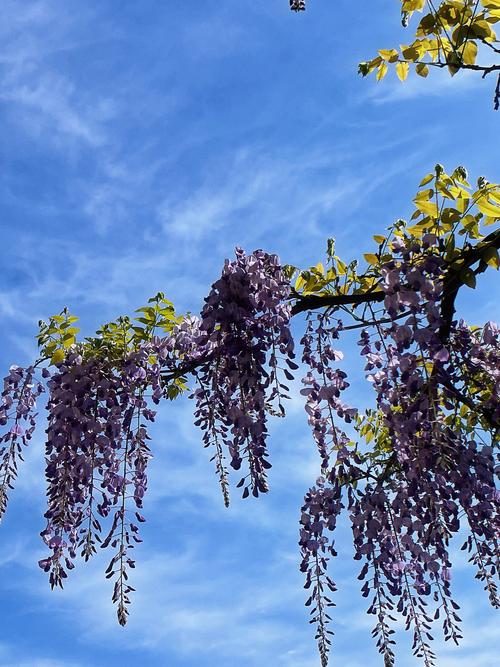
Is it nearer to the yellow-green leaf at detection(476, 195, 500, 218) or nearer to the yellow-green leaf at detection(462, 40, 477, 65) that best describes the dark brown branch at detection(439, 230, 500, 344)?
the yellow-green leaf at detection(476, 195, 500, 218)

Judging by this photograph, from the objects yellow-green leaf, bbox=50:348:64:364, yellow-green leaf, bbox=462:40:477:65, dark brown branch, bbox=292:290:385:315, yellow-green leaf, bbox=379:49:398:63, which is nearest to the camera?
yellow-green leaf, bbox=462:40:477:65

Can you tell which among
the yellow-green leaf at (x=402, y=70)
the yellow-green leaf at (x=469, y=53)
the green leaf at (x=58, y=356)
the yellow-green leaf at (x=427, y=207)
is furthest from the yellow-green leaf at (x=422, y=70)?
the green leaf at (x=58, y=356)

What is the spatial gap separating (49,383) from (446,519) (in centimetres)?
247

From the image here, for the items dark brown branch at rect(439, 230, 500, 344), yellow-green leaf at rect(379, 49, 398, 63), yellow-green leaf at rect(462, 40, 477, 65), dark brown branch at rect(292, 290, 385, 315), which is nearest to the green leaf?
dark brown branch at rect(292, 290, 385, 315)

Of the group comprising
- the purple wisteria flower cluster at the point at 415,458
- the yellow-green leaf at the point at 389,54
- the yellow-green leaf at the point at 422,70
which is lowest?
the purple wisteria flower cluster at the point at 415,458

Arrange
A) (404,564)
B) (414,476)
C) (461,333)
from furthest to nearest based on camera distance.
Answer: (404,564), (461,333), (414,476)

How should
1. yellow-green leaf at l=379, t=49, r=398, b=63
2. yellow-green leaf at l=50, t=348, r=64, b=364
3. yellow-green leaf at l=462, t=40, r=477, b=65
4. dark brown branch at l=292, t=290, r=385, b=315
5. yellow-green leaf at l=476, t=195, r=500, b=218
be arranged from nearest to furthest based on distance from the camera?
yellow-green leaf at l=462, t=40, r=477, b=65 → yellow-green leaf at l=476, t=195, r=500, b=218 → yellow-green leaf at l=379, t=49, r=398, b=63 → dark brown branch at l=292, t=290, r=385, b=315 → yellow-green leaf at l=50, t=348, r=64, b=364

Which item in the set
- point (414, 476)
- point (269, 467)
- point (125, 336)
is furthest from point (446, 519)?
point (125, 336)

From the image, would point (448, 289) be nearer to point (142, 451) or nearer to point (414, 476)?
point (414, 476)

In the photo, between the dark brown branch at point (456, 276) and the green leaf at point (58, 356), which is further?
the green leaf at point (58, 356)

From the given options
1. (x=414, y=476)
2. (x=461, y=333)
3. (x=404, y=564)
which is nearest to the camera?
(x=414, y=476)

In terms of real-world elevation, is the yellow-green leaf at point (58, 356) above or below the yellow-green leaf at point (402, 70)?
below

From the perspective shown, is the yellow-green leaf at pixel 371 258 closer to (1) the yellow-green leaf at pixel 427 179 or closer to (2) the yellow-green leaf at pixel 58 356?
(1) the yellow-green leaf at pixel 427 179

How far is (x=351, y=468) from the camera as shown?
411 centimetres
